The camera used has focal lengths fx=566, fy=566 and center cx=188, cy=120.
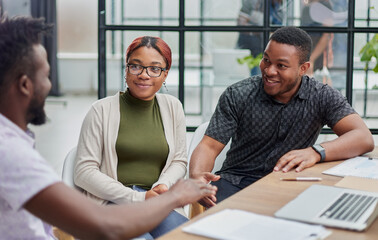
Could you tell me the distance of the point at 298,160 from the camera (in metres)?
2.12

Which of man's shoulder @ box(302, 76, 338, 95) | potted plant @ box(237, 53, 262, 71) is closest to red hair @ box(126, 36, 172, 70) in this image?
man's shoulder @ box(302, 76, 338, 95)

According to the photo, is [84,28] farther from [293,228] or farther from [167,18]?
[293,228]

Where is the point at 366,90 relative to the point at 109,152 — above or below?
above

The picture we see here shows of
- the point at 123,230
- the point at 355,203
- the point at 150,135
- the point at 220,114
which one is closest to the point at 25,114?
the point at 123,230

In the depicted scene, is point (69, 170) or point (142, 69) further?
point (142, 69)

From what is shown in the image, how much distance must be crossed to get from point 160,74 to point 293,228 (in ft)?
3.76

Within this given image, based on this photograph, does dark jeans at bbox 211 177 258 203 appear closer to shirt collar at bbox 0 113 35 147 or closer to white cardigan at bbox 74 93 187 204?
white cardigan at bbox 74 93 187 204

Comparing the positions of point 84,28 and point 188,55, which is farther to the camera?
point 84,28

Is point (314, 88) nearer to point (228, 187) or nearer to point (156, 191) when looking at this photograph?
point (228, 187)

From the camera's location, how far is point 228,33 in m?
3.53

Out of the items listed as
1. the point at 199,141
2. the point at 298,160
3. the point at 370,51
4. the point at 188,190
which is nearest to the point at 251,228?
the point at 188,190

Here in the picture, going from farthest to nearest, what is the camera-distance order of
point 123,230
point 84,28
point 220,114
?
point 84,28, point 220,114, point 123,230

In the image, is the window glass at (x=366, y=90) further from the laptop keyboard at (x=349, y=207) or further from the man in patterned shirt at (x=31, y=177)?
the man in patterned shirt at (x=31, y=177)

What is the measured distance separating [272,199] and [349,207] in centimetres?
22
